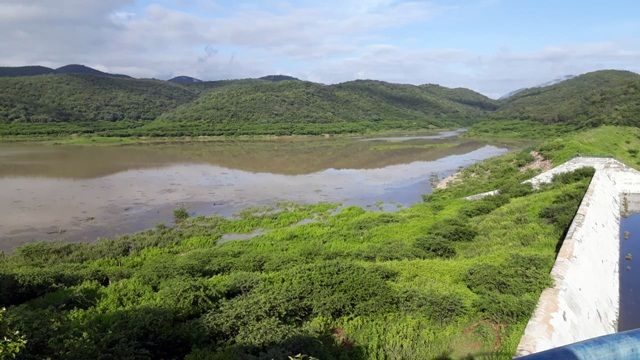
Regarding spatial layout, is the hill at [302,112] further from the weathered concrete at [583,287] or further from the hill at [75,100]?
the weathered concrete at [583,287]

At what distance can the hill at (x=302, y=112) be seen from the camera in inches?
4505

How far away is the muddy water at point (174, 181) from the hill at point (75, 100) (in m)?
42.3

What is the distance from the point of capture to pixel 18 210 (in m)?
32.1

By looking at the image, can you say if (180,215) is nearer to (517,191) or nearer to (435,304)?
(517,191)

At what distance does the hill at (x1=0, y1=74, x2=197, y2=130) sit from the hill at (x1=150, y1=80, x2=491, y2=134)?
599 inches

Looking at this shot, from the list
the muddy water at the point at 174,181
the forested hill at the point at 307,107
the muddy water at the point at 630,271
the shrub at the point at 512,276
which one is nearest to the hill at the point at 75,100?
the forested hill at the point at 307,107

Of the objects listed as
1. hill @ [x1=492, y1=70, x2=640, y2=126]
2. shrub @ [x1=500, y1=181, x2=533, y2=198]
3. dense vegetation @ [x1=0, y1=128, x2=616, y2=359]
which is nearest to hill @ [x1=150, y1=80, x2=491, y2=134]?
hill @ [x1=492, y1=70, x2=640, y2=126]

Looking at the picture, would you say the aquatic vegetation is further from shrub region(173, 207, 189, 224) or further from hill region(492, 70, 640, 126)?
hill region(492, 70, 640, 126)

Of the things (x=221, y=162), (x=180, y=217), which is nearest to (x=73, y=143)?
(x=221, y=162)

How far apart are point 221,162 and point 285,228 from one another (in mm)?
37199

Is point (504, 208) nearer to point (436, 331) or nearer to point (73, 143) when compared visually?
point (436, 331)

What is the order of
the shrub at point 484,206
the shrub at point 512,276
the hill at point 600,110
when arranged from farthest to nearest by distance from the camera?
the hill at point 600,110 < the shrub at point 484,206 < the shrub at point 512,276

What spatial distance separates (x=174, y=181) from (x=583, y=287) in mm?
39656

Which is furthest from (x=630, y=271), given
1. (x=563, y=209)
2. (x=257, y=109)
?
(x=257, y=109)
